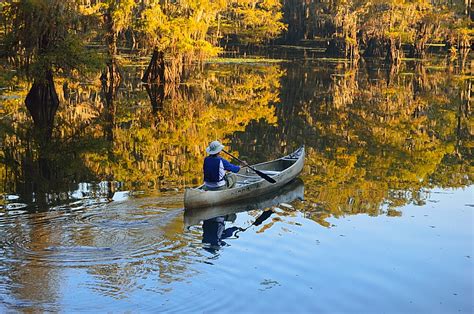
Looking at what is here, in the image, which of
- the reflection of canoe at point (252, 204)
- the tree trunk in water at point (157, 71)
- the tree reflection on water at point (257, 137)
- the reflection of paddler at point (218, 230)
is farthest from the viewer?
the tree trunk in water at point (157, 71)

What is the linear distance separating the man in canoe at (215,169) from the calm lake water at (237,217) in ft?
1.78

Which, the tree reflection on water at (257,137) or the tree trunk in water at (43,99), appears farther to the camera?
the tree trunk in water at (43,99)

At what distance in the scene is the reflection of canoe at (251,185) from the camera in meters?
13.2

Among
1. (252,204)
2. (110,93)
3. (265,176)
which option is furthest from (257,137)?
(110,93)

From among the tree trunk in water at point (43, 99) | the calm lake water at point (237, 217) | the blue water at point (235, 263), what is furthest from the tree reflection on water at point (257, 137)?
the blue water at point (235, 263)

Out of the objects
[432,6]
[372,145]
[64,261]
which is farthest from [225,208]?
[432,6]

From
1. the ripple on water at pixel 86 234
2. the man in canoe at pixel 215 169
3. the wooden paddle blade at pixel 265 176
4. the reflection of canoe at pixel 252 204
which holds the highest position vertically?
the man in canoe at pixel 215 169

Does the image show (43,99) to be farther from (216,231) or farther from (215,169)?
(216,231)

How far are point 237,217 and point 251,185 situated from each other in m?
1.32

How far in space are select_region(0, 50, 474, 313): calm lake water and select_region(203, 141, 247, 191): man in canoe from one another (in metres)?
0.54

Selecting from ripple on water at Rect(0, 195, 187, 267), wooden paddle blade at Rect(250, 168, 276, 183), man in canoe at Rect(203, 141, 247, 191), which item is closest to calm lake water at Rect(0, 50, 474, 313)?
ripple on water at Rect(0, 195, 187, 267)

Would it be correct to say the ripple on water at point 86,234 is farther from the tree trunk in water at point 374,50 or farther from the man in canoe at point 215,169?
the tree trunk in water at point 374,50

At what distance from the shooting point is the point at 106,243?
1106 cm

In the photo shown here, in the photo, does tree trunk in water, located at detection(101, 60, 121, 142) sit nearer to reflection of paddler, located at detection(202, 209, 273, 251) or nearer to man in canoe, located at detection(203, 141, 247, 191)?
man in canoe, located at detection(203, 141, 247, 191)
